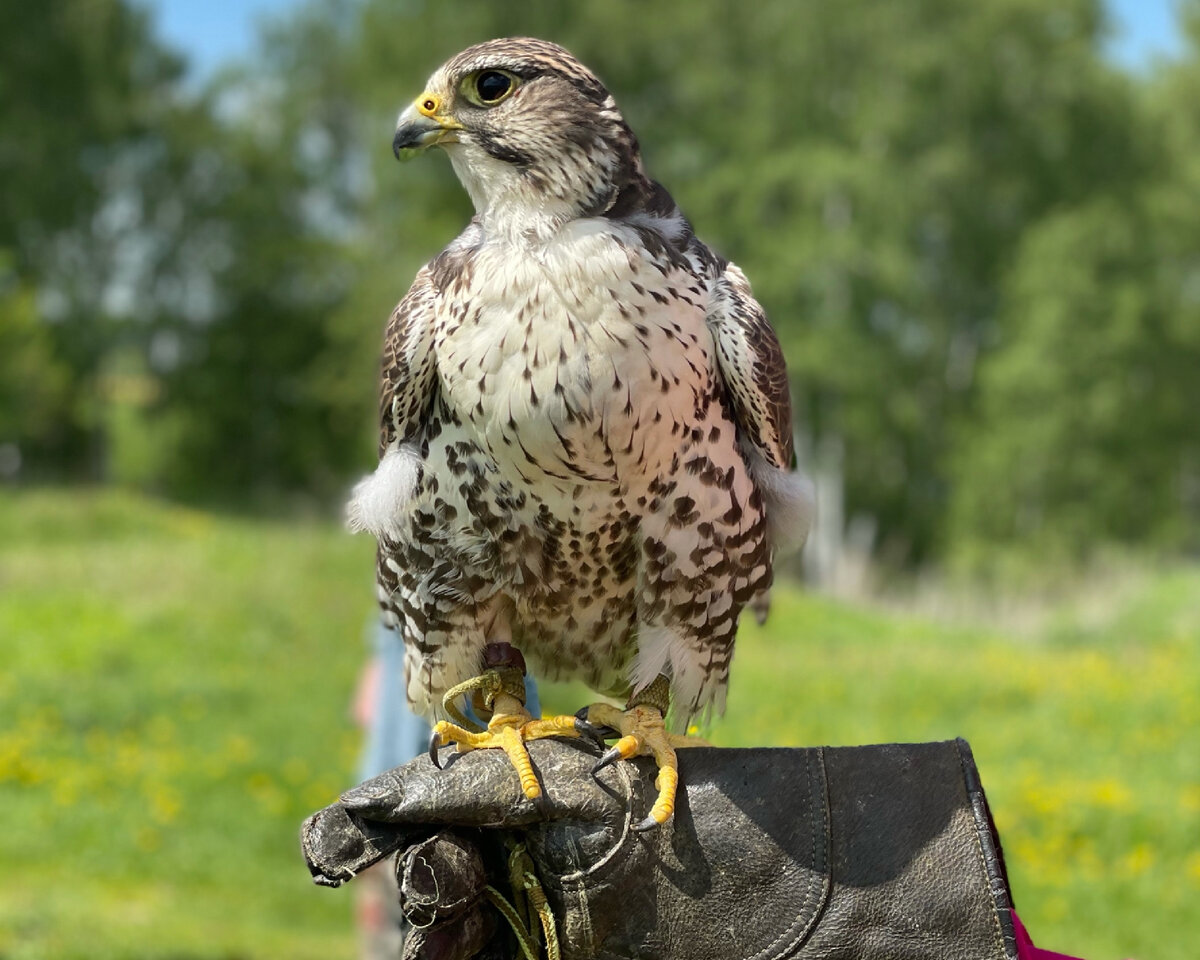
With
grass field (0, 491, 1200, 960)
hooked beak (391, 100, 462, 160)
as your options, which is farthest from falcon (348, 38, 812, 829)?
grass field (0, 491, 1200, 960)

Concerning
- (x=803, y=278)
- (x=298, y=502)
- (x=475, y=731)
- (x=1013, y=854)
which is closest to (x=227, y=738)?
(x=1013, y=854)

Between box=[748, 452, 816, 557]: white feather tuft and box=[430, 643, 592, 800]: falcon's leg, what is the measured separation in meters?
0.56

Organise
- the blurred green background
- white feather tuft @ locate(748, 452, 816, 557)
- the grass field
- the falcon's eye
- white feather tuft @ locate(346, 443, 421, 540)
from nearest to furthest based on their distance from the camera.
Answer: the falcon's eye → white feather tuft @ locate(346, 443, 421, 540) → white feather tuft @ locate(748, 452, 816, 557) → the grass field → the blurred green background

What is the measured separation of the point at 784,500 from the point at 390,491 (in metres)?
0.77

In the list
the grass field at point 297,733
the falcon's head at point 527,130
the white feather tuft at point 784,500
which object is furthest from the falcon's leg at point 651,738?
the grass field at point 297,733

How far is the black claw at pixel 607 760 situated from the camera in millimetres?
2201

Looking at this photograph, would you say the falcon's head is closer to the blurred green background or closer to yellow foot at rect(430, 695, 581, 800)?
yellow foot at rect(430, 695, 581, 800)

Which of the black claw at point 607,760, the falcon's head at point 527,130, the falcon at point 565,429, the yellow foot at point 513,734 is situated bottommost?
the black claw at point 607,760

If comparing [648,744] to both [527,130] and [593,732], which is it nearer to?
[593,732]

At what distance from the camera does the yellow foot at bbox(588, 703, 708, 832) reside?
2145mm

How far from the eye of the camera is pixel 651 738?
7.39 ft

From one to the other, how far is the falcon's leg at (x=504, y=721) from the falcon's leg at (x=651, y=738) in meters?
0.06

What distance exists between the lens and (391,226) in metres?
24.3

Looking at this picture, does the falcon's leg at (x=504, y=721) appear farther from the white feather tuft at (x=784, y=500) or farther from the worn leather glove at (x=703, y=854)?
the white feather tuft at (x=784, y=500)
